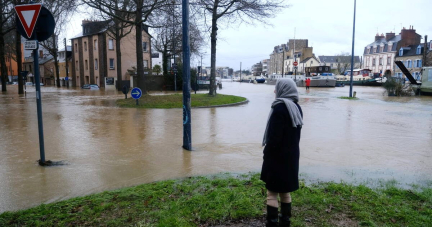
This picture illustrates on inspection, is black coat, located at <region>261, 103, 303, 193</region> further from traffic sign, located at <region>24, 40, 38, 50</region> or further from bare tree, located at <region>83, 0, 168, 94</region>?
bare tree, located at <region>83, 0, 168, 94</region>

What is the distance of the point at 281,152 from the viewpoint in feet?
11.1

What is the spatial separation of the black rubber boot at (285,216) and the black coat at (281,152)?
9.2 inches

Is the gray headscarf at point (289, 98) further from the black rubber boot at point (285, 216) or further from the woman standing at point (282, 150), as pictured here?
the black rubber boot at point (285, 216)

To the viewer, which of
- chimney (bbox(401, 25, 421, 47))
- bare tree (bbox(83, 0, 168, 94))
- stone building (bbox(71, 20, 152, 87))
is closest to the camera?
bare tree (bbox(83, 0, 168, 94))

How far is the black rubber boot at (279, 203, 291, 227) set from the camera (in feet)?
11.2

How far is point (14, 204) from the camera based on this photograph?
4.29 meters

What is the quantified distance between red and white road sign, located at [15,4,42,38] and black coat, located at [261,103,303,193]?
15.2 ft

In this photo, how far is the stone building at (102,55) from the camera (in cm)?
4891

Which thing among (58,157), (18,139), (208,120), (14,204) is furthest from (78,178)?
(208,120)

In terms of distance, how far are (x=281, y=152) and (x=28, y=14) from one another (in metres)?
4.98

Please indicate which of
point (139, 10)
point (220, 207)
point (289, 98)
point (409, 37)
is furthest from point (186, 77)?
point (409, 37)

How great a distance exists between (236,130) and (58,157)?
18.2ft

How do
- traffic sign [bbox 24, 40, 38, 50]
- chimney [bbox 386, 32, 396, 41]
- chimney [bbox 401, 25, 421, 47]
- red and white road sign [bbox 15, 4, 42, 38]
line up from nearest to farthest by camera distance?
red and white road sign [bbox 15, 4, 42, 38]
traffic sign [bbox 24, 40, 38, 50]
chimney [bbox 401, 25, 421, 47]
chimney [bbox 386, 32, 396, 41]

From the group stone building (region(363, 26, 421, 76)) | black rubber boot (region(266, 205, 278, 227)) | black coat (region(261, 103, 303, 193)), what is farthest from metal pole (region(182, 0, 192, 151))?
stone building (region(363, 26, 421, 76))
